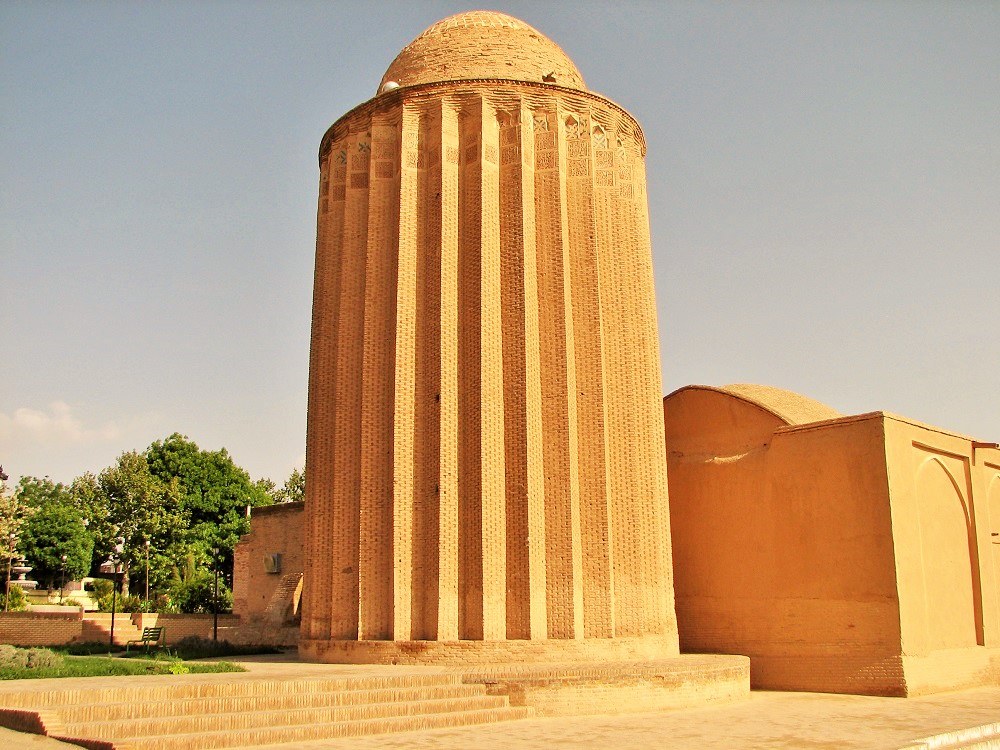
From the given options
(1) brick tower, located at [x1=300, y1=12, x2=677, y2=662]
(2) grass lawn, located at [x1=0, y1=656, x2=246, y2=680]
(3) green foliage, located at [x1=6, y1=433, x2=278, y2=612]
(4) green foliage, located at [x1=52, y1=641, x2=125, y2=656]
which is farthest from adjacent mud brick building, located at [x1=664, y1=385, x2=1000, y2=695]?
(3) green foliage, located at [x1=6, y1=433, x2=278, y2=612]

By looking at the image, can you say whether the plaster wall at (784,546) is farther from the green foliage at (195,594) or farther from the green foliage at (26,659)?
the green foliage at (195,594)

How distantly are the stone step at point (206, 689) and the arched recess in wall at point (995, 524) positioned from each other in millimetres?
10510

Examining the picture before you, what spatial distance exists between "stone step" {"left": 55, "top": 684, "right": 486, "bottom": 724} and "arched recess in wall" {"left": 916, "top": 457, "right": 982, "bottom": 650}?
780 cm

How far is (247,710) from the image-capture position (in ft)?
28.6

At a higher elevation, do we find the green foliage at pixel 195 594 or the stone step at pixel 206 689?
the green foliage at pixel 195 594

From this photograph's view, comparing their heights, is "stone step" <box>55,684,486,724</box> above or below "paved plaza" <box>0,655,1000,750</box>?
above

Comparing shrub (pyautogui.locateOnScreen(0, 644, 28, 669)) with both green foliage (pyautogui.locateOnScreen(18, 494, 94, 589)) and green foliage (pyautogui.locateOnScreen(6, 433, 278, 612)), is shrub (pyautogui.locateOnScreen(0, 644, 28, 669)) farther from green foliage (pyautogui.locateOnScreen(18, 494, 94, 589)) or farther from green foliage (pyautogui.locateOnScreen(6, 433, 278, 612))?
green foliage (pyautogui.locateOnScreen(18, 494, 94, 589))

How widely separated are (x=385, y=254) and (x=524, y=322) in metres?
2.46

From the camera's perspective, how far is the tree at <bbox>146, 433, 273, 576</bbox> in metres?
35.8

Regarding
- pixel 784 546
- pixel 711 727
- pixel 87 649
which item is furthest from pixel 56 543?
pixel 711 727

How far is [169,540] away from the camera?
3450cm

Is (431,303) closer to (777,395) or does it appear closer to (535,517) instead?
(535,517)

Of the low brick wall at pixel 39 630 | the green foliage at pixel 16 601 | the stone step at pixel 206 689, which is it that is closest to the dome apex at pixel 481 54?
the stone step at pixel 206 689

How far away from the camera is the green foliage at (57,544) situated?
4109 centimetres
